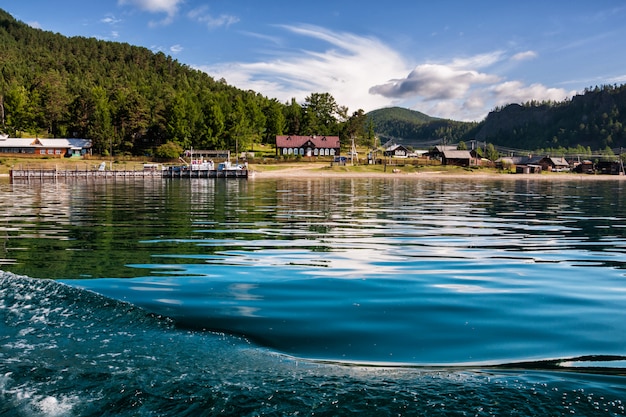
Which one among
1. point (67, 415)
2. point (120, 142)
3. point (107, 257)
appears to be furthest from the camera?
point (120, 142)

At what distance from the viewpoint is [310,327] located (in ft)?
28.3

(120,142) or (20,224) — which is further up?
(120,142)

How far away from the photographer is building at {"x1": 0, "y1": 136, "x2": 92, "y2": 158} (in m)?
122

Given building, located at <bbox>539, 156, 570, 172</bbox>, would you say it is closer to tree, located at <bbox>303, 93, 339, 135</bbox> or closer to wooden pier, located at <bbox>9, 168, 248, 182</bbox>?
tree, located at <bbox>303, 93, 339, 135</bbox>

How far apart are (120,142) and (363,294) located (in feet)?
439

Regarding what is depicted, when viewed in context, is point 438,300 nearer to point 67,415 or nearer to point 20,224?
point 67,415

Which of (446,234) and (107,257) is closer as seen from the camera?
(107,257)

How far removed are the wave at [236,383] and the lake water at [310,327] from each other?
0.09 feet

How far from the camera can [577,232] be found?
2350 cm

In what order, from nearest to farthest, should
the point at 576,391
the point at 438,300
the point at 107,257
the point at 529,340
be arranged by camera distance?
the point at 576,391, the point at 529,340, the point at 438,300, the point at 107,257

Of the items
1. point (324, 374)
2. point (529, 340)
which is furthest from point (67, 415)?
point (529, 340)

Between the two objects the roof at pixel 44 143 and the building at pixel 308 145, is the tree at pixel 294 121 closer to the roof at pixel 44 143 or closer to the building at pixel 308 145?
the building at pixel 308 145

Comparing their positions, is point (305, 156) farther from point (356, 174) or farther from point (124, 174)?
point (124, 174)

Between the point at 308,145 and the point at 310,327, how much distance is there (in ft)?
447
